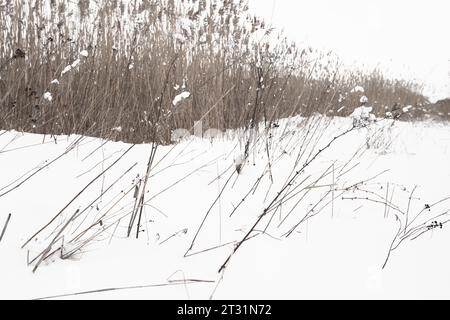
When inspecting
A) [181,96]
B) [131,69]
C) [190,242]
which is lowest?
[190,242]

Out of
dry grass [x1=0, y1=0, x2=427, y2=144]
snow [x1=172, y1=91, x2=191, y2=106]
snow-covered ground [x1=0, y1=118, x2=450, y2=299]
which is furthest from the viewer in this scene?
dry grass [x1=0, y1=0, x2=427, y2=144]

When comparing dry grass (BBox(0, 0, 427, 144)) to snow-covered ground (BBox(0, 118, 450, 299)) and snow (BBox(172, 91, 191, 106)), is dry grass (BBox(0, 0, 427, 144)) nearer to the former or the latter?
snow-covered ground (BBox(0, 118, 450, 299))

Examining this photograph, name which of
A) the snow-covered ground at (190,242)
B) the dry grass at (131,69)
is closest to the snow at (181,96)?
the snow-covered ground at (190,242)

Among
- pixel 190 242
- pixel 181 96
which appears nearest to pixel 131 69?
pixel 181 96

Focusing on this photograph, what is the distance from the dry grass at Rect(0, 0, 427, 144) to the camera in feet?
7.64

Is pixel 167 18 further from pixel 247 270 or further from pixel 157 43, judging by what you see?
pixel 247 270

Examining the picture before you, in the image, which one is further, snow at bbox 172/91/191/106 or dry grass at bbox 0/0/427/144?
dry grass at bbox 0/0/427/144

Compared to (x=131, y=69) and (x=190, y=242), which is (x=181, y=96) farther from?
(x=131, y=69)

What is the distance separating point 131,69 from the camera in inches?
113

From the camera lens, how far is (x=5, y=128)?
6.62 feet

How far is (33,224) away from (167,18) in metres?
3.11

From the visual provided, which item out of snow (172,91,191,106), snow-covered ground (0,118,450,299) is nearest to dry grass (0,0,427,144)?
snow-covered ground (0,118,450,299)

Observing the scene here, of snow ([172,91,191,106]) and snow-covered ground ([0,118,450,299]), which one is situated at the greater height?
snow ([172,91,191,106])
